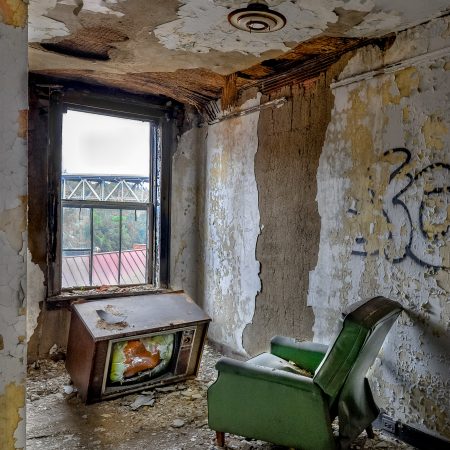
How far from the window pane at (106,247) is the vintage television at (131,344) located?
2.25ft

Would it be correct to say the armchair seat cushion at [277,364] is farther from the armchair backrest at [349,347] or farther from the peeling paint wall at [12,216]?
the peeling paint wall at [12,216]

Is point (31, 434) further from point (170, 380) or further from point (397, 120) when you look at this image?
point (397, 120)

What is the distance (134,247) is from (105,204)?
1.70 ft

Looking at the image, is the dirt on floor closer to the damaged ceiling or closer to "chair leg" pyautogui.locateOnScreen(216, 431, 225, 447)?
"chair leg" pyautogui.locateOnScreen(216, 431, 225, 447)

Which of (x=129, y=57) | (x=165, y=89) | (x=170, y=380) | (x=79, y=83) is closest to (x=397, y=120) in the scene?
(x=129, y=57)

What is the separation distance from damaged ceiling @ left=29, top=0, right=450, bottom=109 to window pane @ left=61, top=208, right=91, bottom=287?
1.20m

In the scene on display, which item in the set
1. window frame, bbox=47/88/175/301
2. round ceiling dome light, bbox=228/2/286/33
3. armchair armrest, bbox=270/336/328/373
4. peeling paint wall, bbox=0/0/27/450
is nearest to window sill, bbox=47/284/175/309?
window frame, bbox=47/88/175/301

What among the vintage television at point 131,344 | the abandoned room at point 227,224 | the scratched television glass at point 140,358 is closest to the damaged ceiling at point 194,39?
the abandoned room at point 227,224

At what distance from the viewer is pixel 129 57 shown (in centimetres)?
297

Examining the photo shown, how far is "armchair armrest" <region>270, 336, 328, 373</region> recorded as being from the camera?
2508 mm

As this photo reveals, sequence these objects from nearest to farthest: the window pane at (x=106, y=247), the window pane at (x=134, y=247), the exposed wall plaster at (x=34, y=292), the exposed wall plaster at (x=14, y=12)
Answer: the exposed wall plaster at (x=14, y=12)
the exposed wall plaster at (x=34, y=292)
the window pane at (x=106, y=247)
the window pane at (x=134, y=247)

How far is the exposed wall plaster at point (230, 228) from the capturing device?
138 inches

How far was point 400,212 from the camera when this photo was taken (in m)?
2.42

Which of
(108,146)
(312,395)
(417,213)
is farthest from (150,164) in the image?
(312,395)
